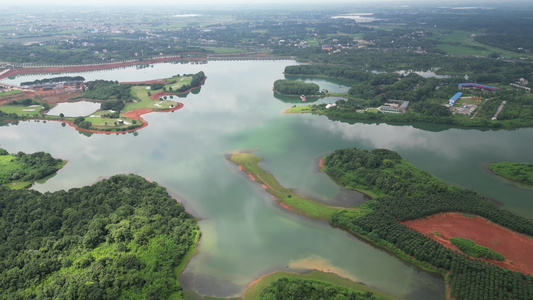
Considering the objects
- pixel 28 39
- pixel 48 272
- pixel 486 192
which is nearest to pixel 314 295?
pixel 48 272

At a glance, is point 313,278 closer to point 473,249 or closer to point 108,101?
point 473,249

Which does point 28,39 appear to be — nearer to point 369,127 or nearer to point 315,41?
point 315,41

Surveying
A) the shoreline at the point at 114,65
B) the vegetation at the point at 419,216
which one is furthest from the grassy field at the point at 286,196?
the shoreline at the point at 114,65

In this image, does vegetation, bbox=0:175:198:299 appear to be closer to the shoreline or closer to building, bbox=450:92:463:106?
building, bbox=450:92:463:106

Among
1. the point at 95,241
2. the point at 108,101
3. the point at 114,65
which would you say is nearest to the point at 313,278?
the point at 95,241

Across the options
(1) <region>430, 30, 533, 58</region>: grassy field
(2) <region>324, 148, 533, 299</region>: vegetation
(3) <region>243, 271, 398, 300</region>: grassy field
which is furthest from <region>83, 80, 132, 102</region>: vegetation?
(1) <region>430, 30, 533, 58</region>: grassy field
